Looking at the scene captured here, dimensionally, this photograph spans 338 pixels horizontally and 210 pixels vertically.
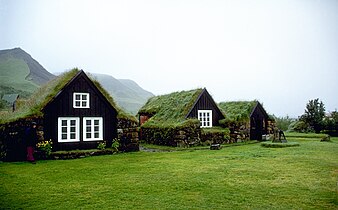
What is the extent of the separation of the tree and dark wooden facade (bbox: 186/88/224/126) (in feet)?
42.6

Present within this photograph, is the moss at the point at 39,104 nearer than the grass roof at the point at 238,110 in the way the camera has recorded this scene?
Yes

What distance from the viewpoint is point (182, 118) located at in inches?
937

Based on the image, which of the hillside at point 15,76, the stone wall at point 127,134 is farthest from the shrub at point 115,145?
the hillside at point 15,76

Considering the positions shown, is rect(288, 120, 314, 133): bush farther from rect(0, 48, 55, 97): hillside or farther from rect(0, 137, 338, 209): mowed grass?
rect(0, 48, 55, 97): hillside

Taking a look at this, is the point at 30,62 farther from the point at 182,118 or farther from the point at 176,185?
the point at 176,185

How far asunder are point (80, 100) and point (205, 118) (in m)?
11.5

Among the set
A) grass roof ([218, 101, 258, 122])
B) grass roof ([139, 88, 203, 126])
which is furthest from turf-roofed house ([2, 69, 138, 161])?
grass roof ([218, 101, 258, 122])

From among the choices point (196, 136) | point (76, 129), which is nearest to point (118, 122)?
point (76, 129)

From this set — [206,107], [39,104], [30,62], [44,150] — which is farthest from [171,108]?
[30,62]

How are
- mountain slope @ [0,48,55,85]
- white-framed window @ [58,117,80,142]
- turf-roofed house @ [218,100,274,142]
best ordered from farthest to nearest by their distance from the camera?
mountain slope @ [0,48,55,85] < turf-roofed house @ [218,100,274,142] < white-framed window @ [58,117,80,142]

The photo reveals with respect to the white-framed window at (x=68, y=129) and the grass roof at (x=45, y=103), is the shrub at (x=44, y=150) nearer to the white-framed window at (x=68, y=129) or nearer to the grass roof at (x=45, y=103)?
the white-framed window at (x=68, y=129)

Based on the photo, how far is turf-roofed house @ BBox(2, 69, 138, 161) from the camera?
16938mm

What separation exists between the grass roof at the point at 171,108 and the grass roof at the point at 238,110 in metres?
3.61

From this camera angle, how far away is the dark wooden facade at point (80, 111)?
17.2 m
